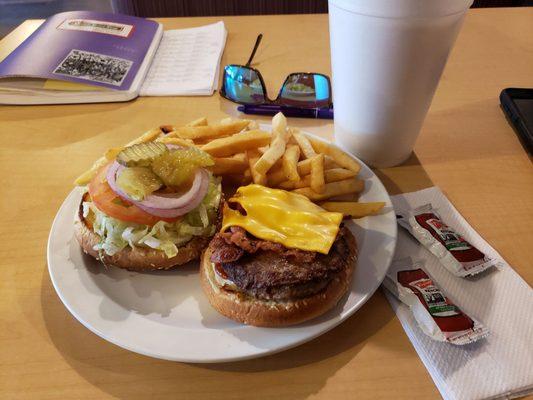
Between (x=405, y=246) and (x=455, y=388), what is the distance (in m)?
0.44

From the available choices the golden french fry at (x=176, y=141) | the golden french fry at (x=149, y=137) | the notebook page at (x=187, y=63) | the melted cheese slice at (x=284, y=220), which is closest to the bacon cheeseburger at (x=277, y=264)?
the melted cheese slice at (x=284, y=220)

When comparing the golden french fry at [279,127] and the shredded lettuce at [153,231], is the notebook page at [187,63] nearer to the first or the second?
the golden french fry at [279,127]

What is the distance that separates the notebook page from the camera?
80.7 inches

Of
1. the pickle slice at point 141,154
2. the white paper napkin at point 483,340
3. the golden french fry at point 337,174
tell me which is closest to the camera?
the white paper napkin at point 483,340

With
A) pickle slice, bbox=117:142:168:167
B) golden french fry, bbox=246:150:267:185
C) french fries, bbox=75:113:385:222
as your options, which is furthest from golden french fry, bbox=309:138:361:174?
pickle slice, bbox=117:142:168:167

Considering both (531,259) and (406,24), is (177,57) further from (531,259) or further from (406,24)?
(531,259)

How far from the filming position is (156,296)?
1.13 meters

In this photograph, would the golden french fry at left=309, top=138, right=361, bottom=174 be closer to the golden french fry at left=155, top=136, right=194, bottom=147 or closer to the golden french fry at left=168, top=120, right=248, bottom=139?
the golden french fry at left=168, top=120, right=248, bottom=139

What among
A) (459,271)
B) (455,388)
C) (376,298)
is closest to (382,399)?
(455,388)

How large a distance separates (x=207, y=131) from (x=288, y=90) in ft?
2.03

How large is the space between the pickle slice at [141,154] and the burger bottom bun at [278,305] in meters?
0.38

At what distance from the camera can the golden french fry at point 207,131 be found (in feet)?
4.61

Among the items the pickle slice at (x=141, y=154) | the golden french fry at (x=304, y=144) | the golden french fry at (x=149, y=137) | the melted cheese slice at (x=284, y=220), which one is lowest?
the golden french fry at (x=304, y=144)

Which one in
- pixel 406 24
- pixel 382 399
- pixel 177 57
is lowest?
pixel 382 399
